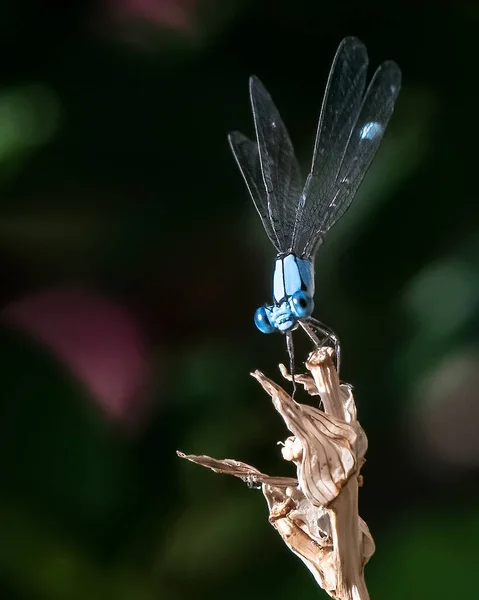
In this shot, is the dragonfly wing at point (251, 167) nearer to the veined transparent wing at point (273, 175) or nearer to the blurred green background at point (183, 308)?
the veined transparent wing at point (273, 175)

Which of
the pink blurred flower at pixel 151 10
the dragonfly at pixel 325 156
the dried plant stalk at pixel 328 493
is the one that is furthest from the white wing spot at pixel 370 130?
the pink blurred flower at pixel 151 10

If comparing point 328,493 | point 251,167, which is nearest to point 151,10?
point 251,167

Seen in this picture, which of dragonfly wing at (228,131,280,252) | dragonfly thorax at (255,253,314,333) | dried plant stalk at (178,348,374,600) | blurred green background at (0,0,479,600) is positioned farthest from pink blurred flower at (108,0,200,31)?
dried plant stalk at (178,348,374,600)

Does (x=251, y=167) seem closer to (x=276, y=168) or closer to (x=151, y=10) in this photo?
(x=276, y=168)

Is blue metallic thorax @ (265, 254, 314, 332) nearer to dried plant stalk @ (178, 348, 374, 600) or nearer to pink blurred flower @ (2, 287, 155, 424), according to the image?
dried plant stalk @ (178, 348, 374, 600)

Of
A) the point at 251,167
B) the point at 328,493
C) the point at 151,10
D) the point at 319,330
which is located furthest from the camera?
the point at 151,10

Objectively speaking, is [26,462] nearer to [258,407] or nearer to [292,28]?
[258,407]

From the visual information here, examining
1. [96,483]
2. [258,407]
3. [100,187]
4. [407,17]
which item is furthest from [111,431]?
[407,17]
